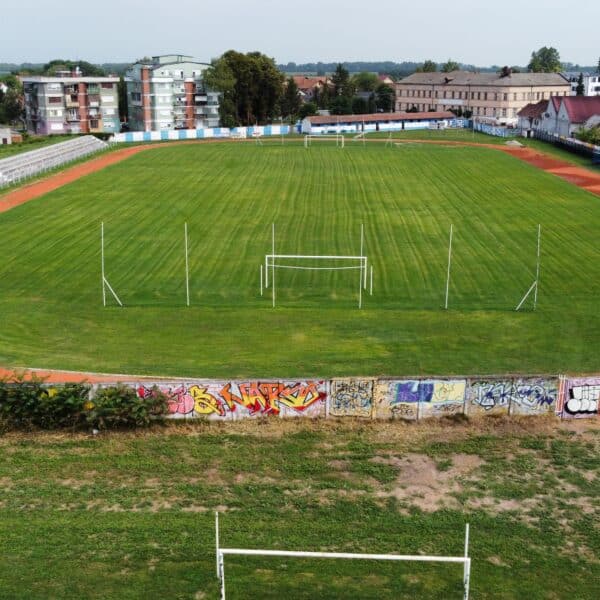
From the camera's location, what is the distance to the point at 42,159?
8319 centimetres

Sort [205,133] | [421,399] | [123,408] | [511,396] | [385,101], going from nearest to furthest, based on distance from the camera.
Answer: [123,408] < [421,399] < [511,396] < [205,133] < [385,101]

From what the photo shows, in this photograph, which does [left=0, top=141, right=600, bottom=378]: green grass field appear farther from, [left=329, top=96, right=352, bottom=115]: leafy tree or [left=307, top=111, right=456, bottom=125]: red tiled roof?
[left=329, top=96, right=352, bottom=115]: leafy tree

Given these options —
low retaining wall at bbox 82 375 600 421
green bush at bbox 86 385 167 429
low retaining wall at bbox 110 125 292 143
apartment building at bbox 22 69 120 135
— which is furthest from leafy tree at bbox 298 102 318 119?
green bush at bbox 86 385 167 429

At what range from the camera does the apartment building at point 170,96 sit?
138 metres

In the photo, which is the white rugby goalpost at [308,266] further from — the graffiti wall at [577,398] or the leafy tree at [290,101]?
the leafy tree at [290,101]

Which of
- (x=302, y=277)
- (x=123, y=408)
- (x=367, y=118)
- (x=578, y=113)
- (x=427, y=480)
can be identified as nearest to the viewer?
(x=427, y=480)

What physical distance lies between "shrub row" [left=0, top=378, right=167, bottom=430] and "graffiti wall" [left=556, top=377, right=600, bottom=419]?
12577 mm

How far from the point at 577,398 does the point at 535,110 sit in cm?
11672

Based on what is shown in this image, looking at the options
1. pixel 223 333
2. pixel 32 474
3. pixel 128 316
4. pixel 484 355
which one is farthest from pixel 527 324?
pixel 32 474

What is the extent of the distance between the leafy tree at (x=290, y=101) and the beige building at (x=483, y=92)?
23.0 m

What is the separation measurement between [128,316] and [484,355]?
1597 cm

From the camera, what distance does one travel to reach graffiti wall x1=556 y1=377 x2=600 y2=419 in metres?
25.6

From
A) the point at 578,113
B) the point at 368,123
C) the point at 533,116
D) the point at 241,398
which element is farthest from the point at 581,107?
the point at 241,398

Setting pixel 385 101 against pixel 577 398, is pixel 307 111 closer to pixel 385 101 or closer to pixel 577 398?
pixel 385 101
